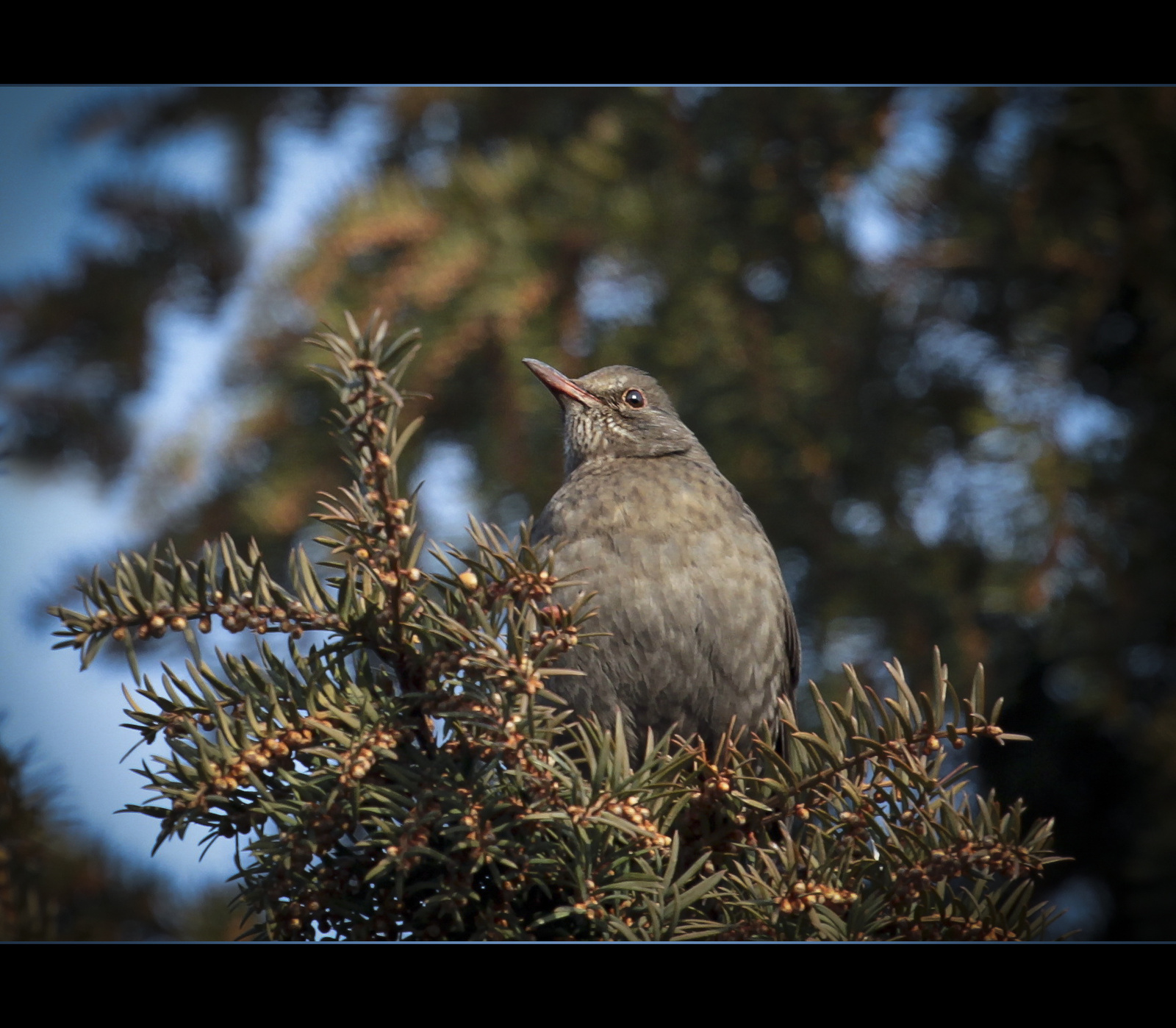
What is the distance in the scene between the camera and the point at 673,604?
8.46ft

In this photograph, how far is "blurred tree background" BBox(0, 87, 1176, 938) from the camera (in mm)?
3270

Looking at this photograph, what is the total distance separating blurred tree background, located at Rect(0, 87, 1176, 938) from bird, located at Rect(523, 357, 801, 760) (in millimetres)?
645

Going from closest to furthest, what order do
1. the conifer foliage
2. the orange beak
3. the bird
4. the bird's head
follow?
the conifer foliage
the bird
the orange beak
the bird's head

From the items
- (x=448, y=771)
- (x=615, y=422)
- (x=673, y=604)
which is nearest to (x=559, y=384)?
(x=615, y=422)

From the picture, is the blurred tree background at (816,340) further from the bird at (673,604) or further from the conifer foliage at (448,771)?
the conifer foliage at (448,771)

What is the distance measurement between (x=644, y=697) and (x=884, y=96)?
2.09 meters

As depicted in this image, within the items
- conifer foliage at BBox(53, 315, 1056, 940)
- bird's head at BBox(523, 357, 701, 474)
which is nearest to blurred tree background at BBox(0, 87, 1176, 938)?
bird's head at BBox(523, 357, 701, 474)

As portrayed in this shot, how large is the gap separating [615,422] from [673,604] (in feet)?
2.94

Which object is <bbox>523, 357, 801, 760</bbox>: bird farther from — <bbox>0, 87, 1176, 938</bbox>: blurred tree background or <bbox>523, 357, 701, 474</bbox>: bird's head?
<bbox>0, 87, 1176, 938</bbox>: blurred tree background

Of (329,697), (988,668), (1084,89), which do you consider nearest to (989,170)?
(1084,89)

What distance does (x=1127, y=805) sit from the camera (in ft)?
10.7

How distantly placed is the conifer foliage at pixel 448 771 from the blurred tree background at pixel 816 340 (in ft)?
5.74

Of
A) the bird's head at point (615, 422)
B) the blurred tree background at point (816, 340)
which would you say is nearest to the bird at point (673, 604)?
the bird's head at point (615, 422)
